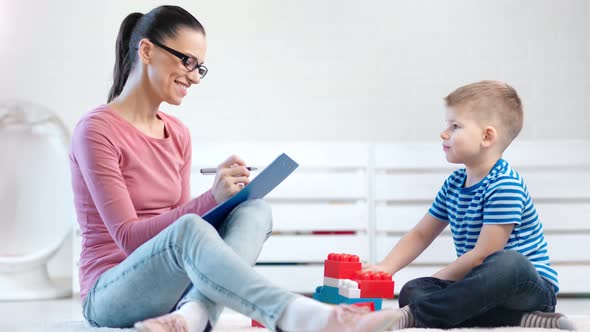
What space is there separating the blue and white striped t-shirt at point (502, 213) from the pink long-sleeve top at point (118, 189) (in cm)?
61

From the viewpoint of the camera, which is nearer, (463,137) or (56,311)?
(463,137)

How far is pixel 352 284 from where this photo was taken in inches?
69.0

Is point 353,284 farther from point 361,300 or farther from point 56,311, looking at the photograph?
point 56,311

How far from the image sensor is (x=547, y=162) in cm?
312

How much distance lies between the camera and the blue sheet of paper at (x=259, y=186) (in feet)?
5.02

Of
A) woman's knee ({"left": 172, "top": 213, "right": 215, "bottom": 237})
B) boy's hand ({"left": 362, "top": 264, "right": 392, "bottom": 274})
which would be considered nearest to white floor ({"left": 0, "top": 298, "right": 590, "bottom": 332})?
boy's hand ({"left": 362, "top": 264, "right": 392, "bottom": 274})

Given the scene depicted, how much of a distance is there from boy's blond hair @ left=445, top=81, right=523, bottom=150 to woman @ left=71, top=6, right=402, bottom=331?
22.2 inches

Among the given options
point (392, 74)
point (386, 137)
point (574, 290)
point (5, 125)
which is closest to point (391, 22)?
point (392, 74)

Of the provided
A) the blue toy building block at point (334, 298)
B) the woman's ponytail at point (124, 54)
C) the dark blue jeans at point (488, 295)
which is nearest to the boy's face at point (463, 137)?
the dark blue jeans at point (488, 295)

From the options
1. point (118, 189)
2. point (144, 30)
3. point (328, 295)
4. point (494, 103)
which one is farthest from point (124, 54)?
point (494, 103)

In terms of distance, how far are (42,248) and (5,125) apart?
53 cm

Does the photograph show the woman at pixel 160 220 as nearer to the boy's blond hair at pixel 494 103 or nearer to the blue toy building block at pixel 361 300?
the blue toy building block at pixel 361 300

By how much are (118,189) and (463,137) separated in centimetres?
80

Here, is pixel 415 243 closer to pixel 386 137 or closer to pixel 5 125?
pixel 386 137
